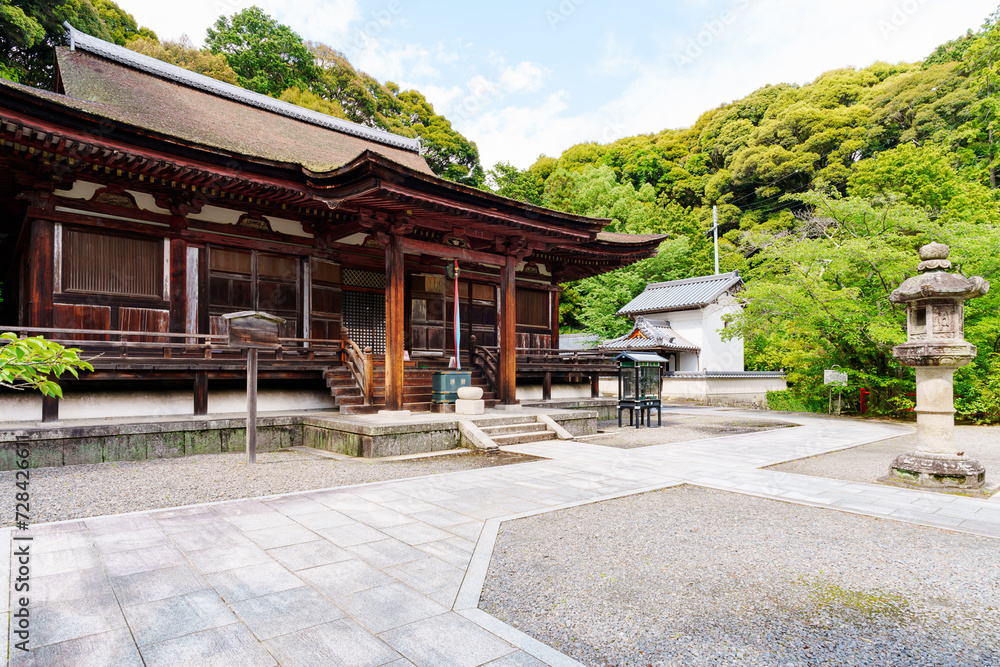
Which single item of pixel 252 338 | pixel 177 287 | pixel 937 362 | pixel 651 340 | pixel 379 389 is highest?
pixel 177 287

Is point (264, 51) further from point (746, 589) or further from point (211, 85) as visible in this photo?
point (746, 589)

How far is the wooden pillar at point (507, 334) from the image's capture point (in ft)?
39.5

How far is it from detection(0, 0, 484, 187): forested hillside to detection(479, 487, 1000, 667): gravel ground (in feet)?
99.2

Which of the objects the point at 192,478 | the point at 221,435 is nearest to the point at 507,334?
the point at 221,435

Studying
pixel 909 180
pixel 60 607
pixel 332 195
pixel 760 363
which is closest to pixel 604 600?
pixel 60 607

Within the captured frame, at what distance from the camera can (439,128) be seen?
37.5 m

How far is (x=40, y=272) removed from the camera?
8.70 m

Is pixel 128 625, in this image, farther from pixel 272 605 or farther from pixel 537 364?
pixel 537 364

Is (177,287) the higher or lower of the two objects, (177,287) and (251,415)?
the higher

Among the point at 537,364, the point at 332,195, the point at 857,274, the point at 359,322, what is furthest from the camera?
the point at 857,274

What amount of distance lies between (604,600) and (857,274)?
607 inches

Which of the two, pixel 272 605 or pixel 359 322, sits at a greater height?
pixel 359 322

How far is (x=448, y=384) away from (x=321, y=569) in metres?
7.03

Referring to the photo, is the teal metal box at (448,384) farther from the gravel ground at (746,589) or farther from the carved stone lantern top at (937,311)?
the carved stone lantern top at (937,311)
